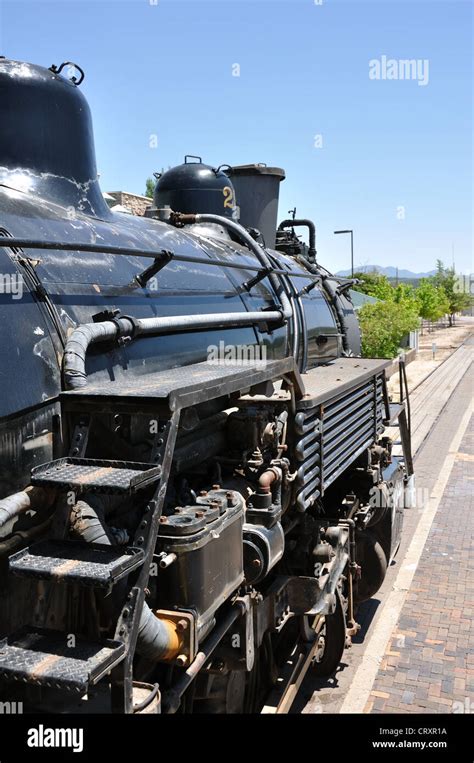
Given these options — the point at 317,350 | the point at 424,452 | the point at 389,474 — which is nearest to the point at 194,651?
the point at 317,350

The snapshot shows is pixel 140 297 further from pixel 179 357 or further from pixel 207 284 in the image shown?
pixel 207 284

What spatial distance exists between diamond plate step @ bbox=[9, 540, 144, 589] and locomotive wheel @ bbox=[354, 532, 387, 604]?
4.87 m

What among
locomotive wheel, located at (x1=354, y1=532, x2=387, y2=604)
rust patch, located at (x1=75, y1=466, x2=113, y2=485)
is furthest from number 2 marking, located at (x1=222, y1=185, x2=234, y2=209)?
rust patch, located at (x1=75, y1=466, x2=113, y2=485)

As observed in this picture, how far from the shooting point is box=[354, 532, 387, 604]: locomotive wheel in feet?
22.7

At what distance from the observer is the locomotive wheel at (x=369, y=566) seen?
6.91 metres

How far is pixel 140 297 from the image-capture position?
3.59m

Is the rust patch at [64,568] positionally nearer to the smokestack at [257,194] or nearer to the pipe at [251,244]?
the pipe at [251,244]

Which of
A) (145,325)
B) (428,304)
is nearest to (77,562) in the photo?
(145,325)

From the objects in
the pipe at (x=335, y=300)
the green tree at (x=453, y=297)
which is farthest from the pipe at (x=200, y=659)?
the green tree at (x=453, y=297)

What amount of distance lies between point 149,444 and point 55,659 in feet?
3.87

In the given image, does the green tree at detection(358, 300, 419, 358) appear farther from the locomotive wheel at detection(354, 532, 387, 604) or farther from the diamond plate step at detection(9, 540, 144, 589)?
the diamond plate step at detection(9, 540, 144, 589)

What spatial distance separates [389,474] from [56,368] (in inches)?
226

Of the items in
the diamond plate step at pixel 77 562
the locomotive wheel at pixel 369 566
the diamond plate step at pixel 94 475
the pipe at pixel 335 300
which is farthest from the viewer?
the pipe at pixel 335 300

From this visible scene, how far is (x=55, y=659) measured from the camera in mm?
2225
